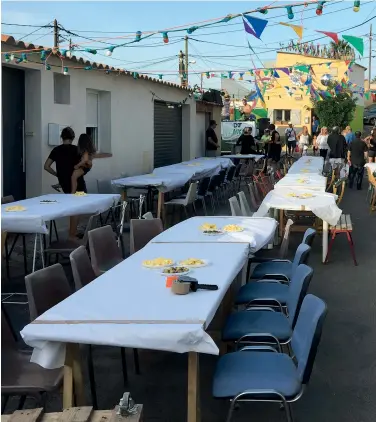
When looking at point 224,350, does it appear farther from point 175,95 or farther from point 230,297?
point 175,95

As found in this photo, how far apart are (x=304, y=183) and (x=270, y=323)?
6.04 m

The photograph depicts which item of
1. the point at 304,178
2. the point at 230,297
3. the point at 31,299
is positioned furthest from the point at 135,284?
the point at 304,178

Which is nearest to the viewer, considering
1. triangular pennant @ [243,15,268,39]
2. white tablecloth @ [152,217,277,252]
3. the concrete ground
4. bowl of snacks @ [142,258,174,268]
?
the concrete ground

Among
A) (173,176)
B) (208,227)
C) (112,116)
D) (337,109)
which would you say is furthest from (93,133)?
(337,109)

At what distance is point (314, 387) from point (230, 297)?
3.04 ft

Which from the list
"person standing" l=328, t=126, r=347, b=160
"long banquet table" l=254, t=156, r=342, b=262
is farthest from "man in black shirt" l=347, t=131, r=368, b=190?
"long banquet table" l=254, t=156, r=342, b=262

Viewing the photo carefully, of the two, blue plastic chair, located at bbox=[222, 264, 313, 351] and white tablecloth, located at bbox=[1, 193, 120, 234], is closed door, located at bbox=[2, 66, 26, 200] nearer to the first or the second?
white tablecloth, located at bbox=[1, 193, 120, 234]

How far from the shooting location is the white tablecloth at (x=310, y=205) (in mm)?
7199

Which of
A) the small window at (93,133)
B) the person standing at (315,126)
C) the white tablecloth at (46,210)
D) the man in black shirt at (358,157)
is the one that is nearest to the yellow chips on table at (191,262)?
the white tablecloth at (46,210)

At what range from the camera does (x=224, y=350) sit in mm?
4086

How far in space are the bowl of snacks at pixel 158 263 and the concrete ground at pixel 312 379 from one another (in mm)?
738

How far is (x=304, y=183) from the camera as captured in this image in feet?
31.8

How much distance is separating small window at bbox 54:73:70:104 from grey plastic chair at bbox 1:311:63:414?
7416 millimetres

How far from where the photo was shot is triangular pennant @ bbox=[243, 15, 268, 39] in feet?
25.4
